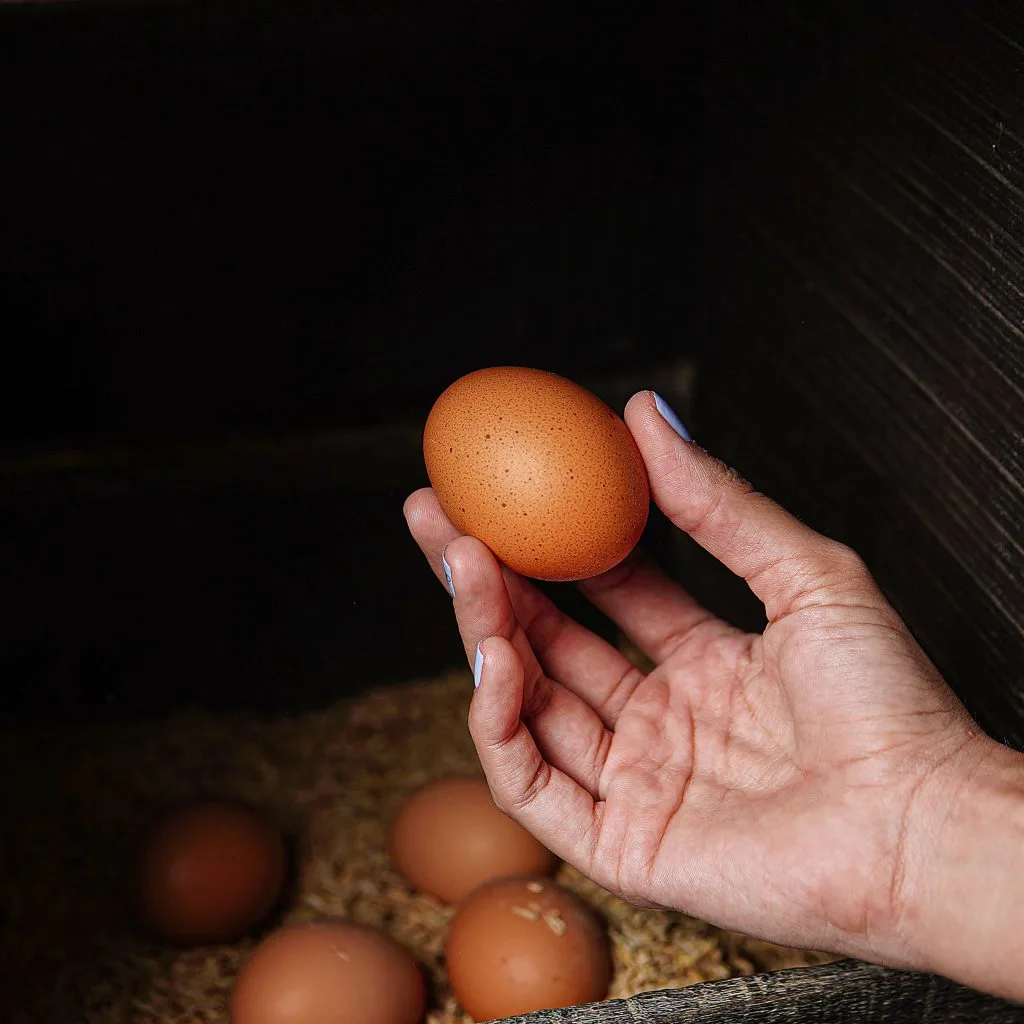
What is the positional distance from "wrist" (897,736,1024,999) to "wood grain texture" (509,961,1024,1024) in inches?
4.9

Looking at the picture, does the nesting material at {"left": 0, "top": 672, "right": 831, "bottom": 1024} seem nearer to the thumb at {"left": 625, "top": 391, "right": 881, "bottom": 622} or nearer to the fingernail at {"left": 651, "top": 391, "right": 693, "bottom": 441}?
the thumb at {"left": 625, "top": 391, "right": 881, "bottom": 622}

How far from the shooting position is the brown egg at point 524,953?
1.32 meters

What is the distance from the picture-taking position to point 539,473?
1.13 meters

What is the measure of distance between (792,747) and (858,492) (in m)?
0.48

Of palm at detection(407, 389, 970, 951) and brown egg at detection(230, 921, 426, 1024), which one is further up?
palm at detection(407, 389, 970, 951)

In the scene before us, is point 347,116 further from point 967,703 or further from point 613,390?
point 967,703

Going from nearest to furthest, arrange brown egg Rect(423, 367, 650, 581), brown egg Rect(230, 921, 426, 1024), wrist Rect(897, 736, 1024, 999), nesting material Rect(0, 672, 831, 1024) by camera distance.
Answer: wrist Rect(897, 736, 1024, 999) → brown egg Rect(423, 367, 650, 581) → brown egg Rect(230, 921, 426, 1024) → nesting material Rect(0, 672, 831, 1024)

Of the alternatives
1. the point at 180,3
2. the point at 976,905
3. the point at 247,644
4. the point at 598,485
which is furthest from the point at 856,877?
the point at 180,3

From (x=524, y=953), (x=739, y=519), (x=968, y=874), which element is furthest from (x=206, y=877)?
(x=968, y=874)

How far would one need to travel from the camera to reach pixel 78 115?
5.15 ft

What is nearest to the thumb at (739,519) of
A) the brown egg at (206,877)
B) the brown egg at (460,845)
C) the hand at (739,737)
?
the hand at (739,737)

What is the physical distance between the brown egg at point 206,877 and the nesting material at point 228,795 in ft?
0.16

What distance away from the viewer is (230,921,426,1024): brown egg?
1.28m

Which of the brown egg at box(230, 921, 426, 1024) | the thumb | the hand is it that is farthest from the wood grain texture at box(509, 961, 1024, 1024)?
the thumb
